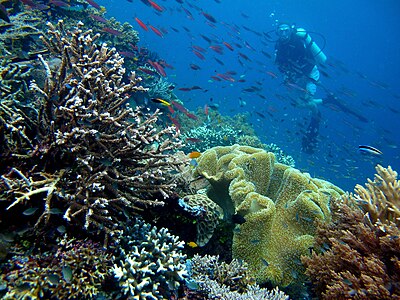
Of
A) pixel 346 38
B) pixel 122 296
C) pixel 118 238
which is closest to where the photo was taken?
pixel 122 296

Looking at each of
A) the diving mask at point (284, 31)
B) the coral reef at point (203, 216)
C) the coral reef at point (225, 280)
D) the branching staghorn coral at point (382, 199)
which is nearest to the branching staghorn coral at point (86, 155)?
the coral reef at point (203, 216)

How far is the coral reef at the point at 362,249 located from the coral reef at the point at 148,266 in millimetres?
1812

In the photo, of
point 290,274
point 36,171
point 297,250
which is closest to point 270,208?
point 297,250

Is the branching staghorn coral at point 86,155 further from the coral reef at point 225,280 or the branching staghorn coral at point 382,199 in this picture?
the branching staghorn coral at point 382,199

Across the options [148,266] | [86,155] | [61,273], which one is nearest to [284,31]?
[86,155]

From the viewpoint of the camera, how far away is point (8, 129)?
2.77m

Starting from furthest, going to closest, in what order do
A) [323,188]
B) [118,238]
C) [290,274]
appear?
[323,188]
[290,274]
[118,238]

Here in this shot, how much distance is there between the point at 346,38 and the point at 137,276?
160 metres

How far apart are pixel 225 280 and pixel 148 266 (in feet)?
5.28

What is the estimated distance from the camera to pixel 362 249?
3.12 metres

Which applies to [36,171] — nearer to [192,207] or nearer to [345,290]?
[192,207]

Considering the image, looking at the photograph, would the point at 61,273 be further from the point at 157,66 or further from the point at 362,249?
the point at 157,66

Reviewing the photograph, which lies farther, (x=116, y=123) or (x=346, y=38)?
(x=346, y=38)

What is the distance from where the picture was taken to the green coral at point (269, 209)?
416cm
